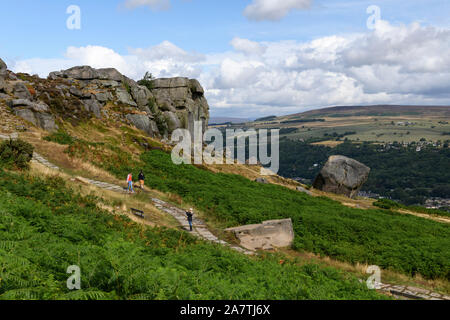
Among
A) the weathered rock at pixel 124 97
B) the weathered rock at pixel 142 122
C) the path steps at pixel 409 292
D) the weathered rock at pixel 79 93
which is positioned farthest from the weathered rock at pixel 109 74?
the path steps at pixel 409 292

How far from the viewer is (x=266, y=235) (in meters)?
18.6

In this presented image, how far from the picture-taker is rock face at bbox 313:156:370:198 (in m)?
45.5

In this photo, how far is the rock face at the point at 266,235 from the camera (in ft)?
58.9

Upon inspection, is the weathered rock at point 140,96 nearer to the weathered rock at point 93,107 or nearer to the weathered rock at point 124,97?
the weathered rock at point 124,97

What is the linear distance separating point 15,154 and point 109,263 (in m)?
17.0

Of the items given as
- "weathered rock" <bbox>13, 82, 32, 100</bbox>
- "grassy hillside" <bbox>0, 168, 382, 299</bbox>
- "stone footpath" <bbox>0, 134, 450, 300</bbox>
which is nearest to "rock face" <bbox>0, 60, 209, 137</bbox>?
"weathered rock" <bbox>13, 82, 32, 100</bbox>

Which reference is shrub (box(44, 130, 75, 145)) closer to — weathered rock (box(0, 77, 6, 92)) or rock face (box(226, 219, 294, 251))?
weathered rock (box(0, 77, 6, 92))

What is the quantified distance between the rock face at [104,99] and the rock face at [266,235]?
26.7m

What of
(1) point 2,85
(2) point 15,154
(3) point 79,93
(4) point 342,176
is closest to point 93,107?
(3) point 79,93

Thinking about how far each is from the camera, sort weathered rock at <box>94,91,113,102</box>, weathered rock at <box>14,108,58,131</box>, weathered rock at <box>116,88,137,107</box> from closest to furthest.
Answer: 1. weathered rock at <box>14,108,58,131</box>
2. weathered rock at <box>94,91,113,102</box>
3. weathered rock at <box>116,88,137,107</box>
